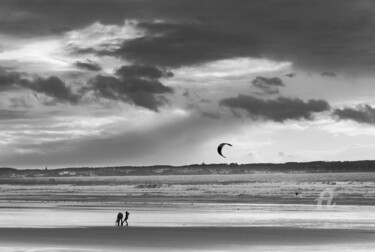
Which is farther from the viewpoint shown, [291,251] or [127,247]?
[127,247]

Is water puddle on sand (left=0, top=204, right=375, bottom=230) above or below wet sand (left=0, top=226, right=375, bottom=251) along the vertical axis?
above

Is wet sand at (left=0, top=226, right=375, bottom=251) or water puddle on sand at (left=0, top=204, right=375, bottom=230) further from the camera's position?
water puddle on sand at (left=0, top=204, right=375, bottom=230)

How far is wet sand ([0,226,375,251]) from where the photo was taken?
2647cm

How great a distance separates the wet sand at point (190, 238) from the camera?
86.8 ft

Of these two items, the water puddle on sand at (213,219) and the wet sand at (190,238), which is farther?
the water puddle on sand at (213,219)

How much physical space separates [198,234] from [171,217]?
1157 centimetres

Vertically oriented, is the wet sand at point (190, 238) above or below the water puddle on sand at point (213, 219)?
below

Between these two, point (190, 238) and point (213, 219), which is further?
point (213, 219)

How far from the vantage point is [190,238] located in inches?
1173

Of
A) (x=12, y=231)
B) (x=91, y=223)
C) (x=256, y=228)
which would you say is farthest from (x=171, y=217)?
(x=12, y=231)

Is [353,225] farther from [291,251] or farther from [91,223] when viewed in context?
[91,223]

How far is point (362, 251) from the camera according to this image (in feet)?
81.5

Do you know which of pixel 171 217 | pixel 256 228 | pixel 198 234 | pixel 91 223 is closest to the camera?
pixel 198 234

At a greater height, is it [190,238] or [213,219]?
[213,219]
